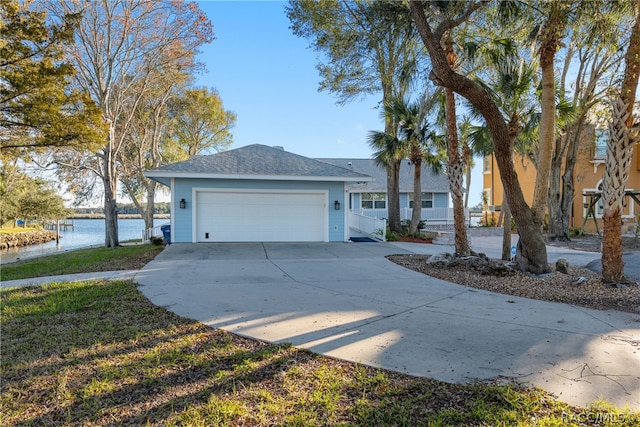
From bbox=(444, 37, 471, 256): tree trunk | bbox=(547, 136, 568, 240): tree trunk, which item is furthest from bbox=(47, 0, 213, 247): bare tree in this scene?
bbox=(547, 136, 568, 240): tree trunk

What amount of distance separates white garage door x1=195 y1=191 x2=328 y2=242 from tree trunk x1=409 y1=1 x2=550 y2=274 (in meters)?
7.58

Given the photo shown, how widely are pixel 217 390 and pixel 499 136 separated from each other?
6.69m

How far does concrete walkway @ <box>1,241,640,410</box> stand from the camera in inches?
131

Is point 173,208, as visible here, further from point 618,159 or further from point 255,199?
point 618,159

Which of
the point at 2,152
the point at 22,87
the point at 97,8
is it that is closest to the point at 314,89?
the point at 97,8

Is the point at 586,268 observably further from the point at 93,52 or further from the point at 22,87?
the point at 93,52

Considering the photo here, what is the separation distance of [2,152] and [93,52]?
17.2 ft

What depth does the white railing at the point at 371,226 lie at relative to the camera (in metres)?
15.1

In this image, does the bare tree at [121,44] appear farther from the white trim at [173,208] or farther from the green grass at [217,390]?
the green grass at [217,390]

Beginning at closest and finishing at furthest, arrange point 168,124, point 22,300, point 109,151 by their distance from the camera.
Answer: point 22,300 < point 109,151 < point 168,124

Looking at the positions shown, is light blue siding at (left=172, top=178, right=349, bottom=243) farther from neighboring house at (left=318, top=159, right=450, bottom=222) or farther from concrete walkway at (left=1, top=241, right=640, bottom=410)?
neighboring house at (left=318, top=159, right=450, bottom=222)

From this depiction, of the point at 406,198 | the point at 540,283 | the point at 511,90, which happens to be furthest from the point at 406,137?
the point at 406,198

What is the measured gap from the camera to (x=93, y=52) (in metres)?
14.7

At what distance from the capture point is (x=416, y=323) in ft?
15.3
